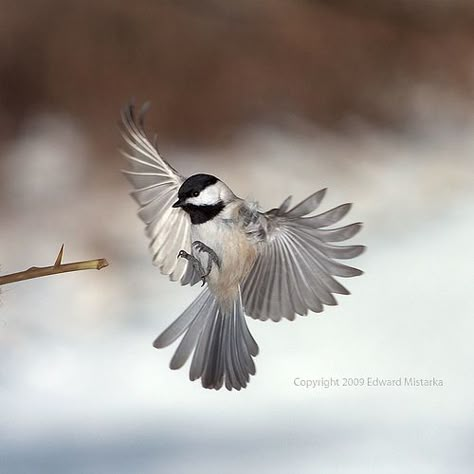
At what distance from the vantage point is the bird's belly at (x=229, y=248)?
4.20ft

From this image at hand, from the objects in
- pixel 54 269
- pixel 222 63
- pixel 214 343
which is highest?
pixel 222 63

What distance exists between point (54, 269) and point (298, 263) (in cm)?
39

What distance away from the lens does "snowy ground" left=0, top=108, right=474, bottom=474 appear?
1.32 meters

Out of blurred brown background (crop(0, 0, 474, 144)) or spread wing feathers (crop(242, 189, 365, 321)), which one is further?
blurred brown background (crop(0, 0, 474, 144))

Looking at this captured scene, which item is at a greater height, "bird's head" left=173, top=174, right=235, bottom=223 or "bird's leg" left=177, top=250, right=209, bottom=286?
"bird's head" left=173, top=174, right=235, bottom=223

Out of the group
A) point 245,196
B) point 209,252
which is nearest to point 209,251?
point 209,252

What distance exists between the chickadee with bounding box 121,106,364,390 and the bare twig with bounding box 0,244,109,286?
0.32 feet

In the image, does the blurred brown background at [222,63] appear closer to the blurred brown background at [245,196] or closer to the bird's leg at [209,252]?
the blurred brown background at [245,196]

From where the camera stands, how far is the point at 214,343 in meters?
1.31

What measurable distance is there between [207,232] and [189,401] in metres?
0.26

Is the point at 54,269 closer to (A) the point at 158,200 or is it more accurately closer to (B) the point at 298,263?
(A) the point at 158,200

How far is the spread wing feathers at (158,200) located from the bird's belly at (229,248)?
4cm

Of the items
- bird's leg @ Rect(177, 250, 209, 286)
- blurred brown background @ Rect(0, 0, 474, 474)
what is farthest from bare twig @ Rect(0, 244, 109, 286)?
bird's leg @ Rect(177, 250, 209, 286)

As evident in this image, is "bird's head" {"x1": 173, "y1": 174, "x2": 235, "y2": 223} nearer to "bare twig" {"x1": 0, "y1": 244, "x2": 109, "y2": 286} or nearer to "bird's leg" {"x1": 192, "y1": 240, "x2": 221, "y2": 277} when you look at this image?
"bird's leg" {"x1": 192, "y1": 240, "x2": 221, "y2": 277}
